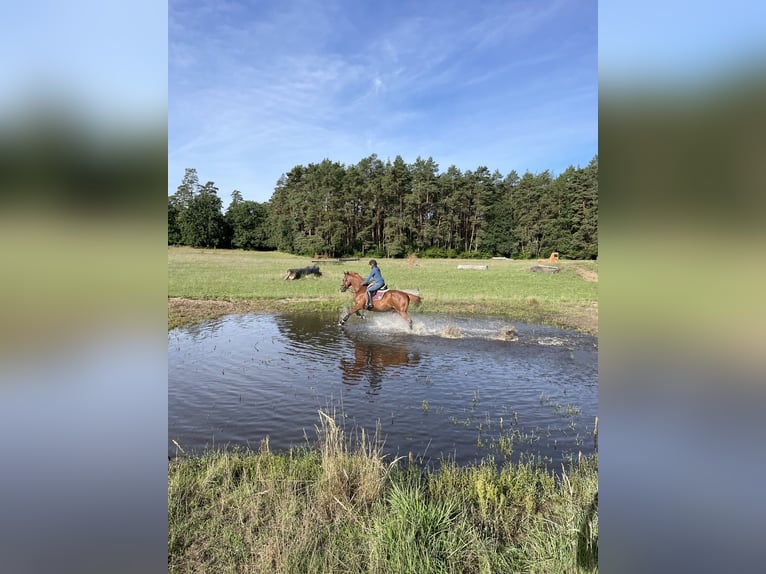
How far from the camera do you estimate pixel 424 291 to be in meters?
33.3

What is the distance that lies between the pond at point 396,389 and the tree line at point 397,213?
54.2m

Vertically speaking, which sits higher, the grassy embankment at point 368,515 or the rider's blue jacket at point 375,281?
the rider's blue jacket at point 375,281

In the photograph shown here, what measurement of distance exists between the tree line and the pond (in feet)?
178

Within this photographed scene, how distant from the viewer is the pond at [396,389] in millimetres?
8922

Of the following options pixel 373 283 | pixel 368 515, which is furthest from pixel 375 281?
pixel 368 515

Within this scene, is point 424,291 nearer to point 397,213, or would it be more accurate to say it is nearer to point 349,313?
point 349,313

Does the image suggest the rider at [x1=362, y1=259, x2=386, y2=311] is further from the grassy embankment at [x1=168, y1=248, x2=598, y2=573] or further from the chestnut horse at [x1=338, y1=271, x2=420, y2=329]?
the grassy embankment at [x1=168, y1=248, x2=598, y2=573]

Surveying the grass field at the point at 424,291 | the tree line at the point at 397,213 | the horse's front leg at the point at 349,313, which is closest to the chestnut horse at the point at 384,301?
the horse's front leg at the point at 349,313

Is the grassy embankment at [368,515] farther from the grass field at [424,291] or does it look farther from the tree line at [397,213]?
the tree line at [397,213]

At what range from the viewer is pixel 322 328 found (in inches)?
818

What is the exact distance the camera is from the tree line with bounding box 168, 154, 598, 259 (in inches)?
2781

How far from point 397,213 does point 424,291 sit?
4843cm
